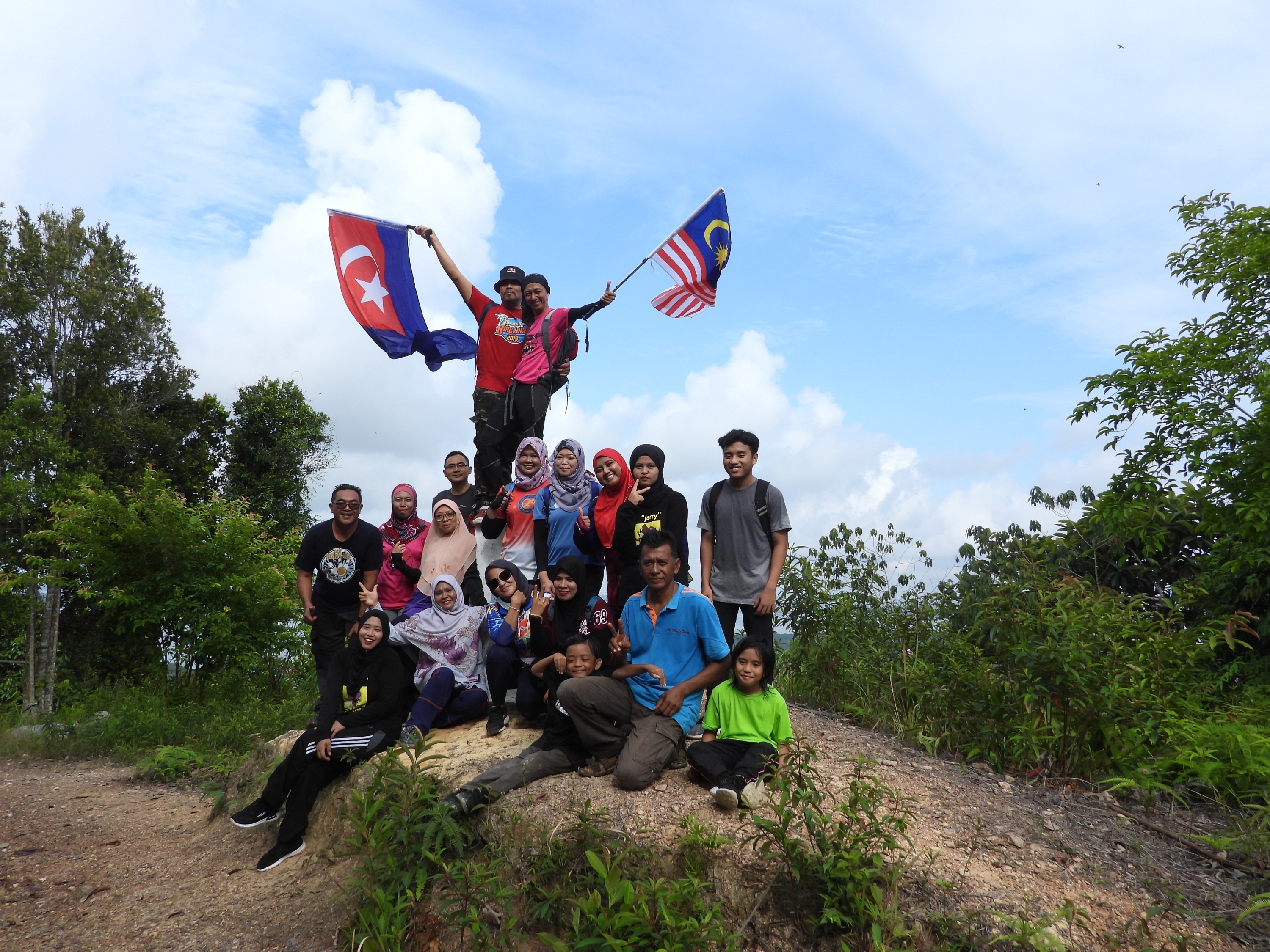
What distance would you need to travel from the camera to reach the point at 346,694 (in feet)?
→ 22.4

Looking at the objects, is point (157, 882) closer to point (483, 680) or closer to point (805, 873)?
point (483, 680)

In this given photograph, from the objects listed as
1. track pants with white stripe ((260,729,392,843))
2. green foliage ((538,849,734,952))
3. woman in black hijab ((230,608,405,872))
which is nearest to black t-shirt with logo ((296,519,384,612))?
woman in black hijab ((230,608,405,872))

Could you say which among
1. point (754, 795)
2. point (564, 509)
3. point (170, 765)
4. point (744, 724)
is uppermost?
point (564, 509)

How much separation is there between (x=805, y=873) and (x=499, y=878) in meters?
1.47

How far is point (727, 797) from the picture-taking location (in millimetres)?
4090

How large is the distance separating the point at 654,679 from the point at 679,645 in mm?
248

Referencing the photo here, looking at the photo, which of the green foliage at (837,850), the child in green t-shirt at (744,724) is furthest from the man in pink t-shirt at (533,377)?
the green foliage at (837,850)

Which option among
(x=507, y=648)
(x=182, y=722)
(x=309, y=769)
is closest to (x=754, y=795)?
(x=507, y=648)

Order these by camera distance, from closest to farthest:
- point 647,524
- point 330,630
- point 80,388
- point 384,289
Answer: point 647,524 → point 330,630 → point 384,289 → point 80,388

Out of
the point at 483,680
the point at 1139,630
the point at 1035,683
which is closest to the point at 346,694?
the point at 483,680

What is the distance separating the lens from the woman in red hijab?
18.7ft

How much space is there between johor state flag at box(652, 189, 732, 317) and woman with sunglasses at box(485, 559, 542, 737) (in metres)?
3.35

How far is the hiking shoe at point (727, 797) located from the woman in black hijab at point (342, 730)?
2.49m

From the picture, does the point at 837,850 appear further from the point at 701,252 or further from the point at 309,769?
the point at 701,252
